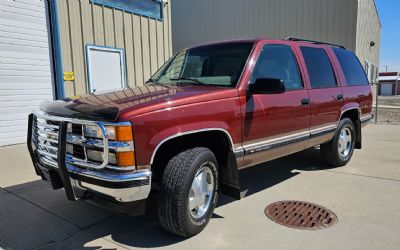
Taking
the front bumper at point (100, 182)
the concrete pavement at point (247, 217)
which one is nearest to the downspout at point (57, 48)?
the concrete pavement at point (247, 217)

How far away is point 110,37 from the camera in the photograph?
929 centimetres

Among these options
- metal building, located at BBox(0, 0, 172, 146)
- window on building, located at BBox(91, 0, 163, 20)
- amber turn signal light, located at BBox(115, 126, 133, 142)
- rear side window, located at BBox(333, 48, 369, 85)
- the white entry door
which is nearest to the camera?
amber turn signal light, located at BBox(115, 126, 133, 142)

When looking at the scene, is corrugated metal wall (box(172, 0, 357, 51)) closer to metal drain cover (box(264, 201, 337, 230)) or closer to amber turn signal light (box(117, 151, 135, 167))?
metal drain cover (box(264, 201, 337, 230))

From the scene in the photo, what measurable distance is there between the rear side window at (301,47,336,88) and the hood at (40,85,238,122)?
173 cm

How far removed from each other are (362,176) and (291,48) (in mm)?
2264

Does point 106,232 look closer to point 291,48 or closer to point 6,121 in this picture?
point 291,48

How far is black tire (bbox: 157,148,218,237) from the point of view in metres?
2.99

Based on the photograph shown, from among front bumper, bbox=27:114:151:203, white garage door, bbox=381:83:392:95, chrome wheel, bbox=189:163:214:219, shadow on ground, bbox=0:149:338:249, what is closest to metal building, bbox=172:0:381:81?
shadow on ground, bbox=0:149:338:249

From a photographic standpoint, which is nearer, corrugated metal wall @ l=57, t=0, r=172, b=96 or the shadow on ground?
the shadow on ground

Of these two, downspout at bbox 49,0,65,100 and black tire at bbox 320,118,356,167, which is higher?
downspout at bbox 49,0,65,100

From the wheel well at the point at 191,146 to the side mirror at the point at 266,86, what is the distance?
614 mm

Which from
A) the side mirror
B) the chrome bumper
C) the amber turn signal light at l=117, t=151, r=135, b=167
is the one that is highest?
the side mirror

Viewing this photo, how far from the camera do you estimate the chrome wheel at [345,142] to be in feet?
18.8

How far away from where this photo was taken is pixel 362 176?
5.26 m
